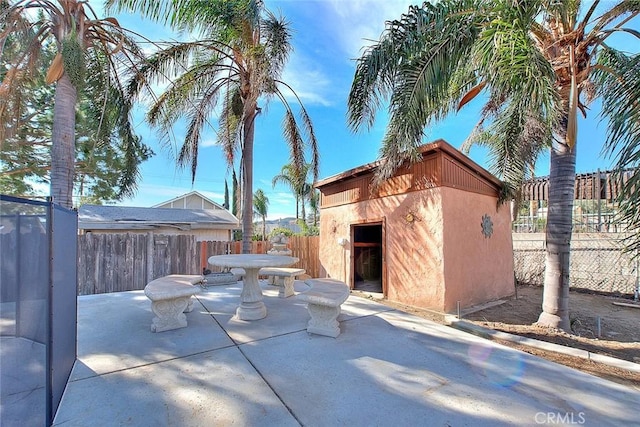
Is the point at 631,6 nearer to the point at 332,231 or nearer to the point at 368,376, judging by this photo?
the point at 368,376

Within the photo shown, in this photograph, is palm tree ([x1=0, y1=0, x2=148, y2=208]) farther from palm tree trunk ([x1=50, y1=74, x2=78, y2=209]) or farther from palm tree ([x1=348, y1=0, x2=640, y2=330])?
palm tree ([x1=348, y1=0, x2=640, y2=330])

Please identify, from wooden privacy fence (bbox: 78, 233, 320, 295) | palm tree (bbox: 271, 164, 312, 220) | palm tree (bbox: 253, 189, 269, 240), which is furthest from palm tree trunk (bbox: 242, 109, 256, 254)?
palm tree (bbox: 253, 189, 269, 240)

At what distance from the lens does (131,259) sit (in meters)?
6.61

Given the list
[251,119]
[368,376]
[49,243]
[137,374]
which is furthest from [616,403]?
[251,119]

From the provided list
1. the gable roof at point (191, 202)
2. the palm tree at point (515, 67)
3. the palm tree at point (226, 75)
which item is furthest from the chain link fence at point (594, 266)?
the gable roof at point (191, 202)

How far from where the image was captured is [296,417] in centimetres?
208

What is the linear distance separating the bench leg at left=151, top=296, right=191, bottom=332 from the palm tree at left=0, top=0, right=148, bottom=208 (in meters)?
2.71

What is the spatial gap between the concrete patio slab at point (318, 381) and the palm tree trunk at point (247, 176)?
10.8ft

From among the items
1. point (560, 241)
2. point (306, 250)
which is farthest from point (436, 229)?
point (306, 250)

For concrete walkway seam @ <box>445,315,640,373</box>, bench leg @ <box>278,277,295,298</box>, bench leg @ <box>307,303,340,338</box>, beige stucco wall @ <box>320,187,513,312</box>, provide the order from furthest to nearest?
bench leg @ <box>278,277,295,298</box> < beige stucco wall @ <box>320,187,513,312</box> < bench leg @ <box>307,303,340,338</box> < concrete walkway seam @ <box>445,315,640,373</box>

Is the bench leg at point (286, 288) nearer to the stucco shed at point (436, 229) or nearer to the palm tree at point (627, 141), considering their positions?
the stucco shed at point (436, 229)

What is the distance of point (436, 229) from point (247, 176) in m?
4.89

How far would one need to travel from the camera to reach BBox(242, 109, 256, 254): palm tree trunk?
6844 millimetres

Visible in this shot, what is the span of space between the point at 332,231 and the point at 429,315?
391 cm
